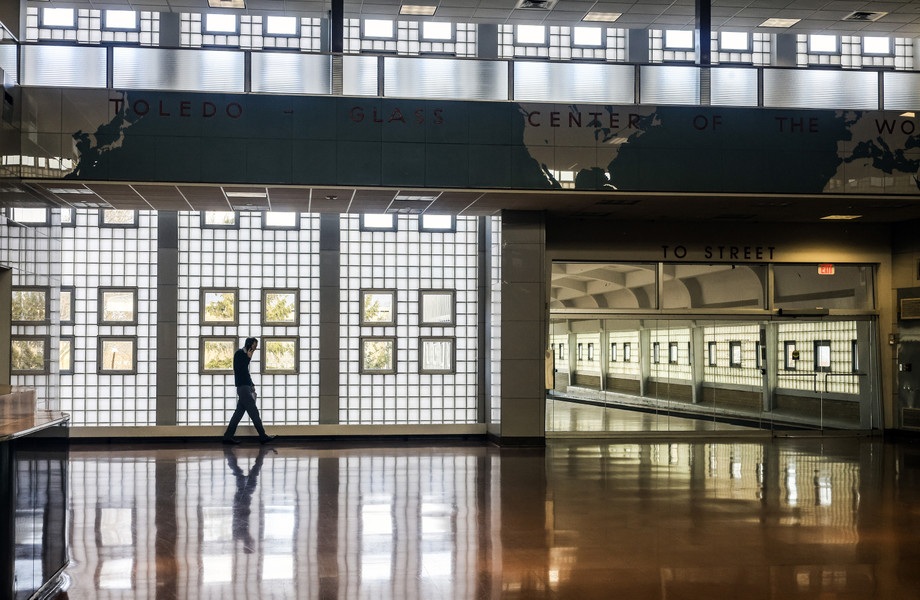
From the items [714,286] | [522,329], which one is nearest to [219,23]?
[522,329]

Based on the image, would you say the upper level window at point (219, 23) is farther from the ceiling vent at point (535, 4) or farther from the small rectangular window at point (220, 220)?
the ceiling vent at point (535, 4)

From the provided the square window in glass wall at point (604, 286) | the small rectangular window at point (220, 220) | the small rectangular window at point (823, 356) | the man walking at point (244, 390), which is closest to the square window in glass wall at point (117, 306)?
the small rectangular window at point (220, 220)

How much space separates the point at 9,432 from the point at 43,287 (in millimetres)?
7129

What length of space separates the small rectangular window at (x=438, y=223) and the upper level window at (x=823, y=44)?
7417 mm

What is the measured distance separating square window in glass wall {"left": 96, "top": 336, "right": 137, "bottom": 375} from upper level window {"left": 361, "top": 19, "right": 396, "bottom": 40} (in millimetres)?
6487

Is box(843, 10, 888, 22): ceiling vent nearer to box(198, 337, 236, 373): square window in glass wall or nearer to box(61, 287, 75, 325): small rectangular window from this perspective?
box(198, 337, 236, 373): square window in glass wall

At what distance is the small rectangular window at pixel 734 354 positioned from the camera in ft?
49.5

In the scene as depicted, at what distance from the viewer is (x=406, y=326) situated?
15.0 metres

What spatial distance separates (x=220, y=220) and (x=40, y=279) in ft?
12.2

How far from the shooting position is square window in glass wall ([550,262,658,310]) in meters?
14.3

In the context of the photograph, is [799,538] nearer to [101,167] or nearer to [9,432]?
[9,432]

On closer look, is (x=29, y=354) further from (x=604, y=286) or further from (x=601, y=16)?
(x=601, y=16)

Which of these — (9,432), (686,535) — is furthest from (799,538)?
(9,432)

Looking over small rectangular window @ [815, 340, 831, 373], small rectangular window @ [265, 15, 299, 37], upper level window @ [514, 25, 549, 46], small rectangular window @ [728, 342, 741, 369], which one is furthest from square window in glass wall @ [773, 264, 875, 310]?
small rectangular window @ [265, 15, 299, 37]
